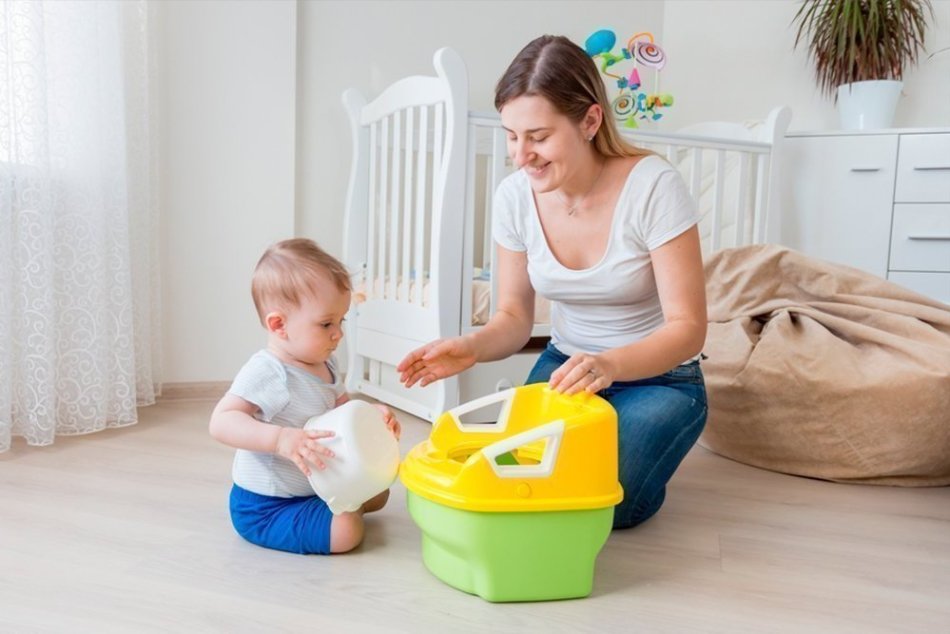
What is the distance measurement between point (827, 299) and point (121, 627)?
4.96ft

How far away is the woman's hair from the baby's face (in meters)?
0.38

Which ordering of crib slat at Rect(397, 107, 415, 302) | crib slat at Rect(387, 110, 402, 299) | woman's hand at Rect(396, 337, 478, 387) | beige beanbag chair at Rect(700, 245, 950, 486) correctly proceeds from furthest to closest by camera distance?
crib slat at Rect(387, 110, 402, 299) → crib slat at Rect(397, 107, 415, 302) → beige beanbag chair at Rect(700, 245, 950, 486) → woman's hand at Rect(396, 337, 478, 387)

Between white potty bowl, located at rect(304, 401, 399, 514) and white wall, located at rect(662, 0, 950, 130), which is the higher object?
white wall, located at rect(662, 0, 950, 130)

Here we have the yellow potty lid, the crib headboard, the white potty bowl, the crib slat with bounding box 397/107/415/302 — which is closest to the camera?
the yellow potty lid

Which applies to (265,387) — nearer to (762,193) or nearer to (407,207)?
(407,207)

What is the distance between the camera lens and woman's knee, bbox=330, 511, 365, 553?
1138mm

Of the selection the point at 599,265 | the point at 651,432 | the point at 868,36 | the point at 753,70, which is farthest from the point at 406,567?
the point at 753,70

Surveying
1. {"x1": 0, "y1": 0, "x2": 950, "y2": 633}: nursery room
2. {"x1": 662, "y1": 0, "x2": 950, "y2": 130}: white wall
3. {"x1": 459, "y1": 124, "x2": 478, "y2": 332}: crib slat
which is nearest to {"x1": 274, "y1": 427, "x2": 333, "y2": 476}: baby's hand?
{"x1": 0, "y1": 0, "x2": 950, "y2": 633}: nursery room

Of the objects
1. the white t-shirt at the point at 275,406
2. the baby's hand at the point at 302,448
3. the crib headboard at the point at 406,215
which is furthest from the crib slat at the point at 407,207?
the baby's hand at the point at 302,448

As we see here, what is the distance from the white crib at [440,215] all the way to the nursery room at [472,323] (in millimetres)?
11

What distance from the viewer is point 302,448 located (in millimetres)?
1047

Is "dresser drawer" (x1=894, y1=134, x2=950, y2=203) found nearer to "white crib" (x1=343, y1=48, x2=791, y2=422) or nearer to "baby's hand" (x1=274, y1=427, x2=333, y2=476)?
"white crib" (x1=343, y1=48, x2=791, y2=422)

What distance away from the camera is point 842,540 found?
1.30 meters

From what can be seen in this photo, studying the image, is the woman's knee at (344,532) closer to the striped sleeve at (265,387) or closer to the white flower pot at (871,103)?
the striped sleeve at (265,387)
